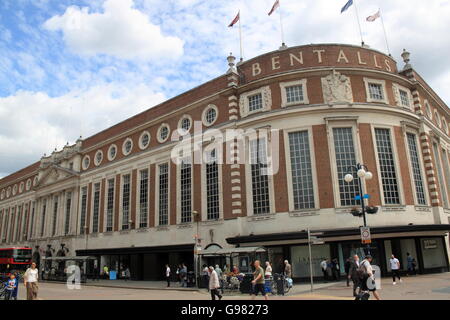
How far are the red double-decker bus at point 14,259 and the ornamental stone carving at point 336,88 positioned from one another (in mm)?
35994

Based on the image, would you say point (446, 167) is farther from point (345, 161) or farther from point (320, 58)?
point (320, 58)

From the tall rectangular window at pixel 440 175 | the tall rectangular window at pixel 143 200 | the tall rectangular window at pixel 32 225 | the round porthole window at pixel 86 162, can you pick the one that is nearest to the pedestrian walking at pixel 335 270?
the tall rectangular window at pixel 440 175

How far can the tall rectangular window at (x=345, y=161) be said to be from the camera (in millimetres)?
27703

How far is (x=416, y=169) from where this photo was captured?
30844 mm

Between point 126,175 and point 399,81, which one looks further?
point 126,175

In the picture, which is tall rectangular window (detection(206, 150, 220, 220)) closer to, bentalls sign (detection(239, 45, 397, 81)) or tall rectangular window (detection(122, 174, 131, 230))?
bentalls sign (detection(239, 45, 397, 81))

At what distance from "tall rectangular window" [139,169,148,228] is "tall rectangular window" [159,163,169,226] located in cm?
227

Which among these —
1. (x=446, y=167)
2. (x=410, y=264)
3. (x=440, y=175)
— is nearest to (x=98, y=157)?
(x=410, y=264)

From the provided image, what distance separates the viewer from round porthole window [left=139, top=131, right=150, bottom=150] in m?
41.2

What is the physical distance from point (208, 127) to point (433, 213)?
19.9 meters

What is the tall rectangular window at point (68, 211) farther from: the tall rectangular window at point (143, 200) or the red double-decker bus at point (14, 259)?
the tall rectangular window at point (143, 200)

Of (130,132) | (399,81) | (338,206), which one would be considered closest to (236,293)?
(338,206)
